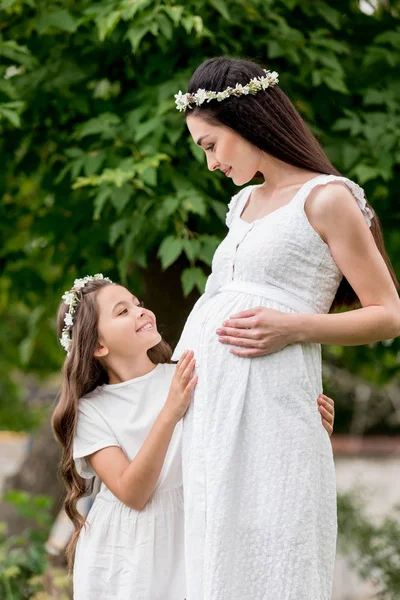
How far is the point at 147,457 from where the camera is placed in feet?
8.62

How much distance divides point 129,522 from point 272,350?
721 mm

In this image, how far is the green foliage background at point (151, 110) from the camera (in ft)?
12.0

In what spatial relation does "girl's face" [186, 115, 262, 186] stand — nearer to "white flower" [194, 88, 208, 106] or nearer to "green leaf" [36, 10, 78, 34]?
"white flower" [194, 88, 208, 106]

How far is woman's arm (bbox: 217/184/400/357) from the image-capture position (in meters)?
2.37

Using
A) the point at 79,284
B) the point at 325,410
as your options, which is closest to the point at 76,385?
the point at 79,284

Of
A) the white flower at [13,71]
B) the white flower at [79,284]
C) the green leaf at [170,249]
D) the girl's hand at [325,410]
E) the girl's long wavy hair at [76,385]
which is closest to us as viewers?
the girl's hand at [325,410]

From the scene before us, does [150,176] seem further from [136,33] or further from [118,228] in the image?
[136,33]

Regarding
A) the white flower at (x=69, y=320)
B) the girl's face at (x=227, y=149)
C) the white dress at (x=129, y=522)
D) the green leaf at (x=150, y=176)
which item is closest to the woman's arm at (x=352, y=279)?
the girl's face at (x=227, y=149)

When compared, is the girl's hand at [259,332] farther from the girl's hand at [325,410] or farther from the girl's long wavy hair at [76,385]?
the girl's long wavy hair at [76,385]

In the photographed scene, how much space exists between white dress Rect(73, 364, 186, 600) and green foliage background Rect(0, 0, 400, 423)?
2.59ft

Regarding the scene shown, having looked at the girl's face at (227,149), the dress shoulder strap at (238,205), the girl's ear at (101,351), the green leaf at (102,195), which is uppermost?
the girl's face at (227,149)

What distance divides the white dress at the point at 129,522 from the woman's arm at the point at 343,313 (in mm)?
539

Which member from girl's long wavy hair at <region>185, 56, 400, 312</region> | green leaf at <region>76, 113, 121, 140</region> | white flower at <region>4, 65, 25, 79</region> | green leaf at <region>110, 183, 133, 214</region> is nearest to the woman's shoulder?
girl's long wavy hair at <region>185, 56, 400, 312</region>

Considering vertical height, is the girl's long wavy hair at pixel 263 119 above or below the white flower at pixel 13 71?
above
